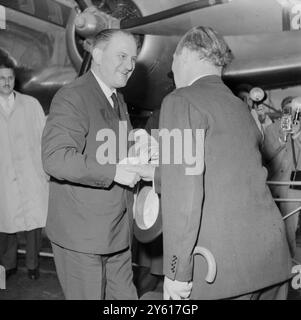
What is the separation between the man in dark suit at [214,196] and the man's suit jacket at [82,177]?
31 cm

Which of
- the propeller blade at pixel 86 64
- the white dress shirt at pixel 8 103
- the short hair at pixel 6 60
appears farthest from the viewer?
the short hair at pixel 6 60

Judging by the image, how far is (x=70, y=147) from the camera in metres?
1.05

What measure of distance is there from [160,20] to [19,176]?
4.46 feet

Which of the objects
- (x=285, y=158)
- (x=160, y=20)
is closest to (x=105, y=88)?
(x=160, y=20)

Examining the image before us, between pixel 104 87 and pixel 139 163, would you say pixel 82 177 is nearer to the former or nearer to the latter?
pixel 139 163

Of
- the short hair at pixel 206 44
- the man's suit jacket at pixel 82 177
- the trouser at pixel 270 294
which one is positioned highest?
the short hair at pixel 206 44

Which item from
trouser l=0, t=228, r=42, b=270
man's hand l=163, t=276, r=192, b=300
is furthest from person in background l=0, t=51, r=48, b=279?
man's hand l=163, t=276, r=192, b=300

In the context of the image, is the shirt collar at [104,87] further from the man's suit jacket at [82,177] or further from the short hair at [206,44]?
the short hair at [206,44]

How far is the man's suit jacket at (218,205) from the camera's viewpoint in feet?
2.60

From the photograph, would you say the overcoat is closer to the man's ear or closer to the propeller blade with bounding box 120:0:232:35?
the propeller blade with bounding box 120:0:232:35

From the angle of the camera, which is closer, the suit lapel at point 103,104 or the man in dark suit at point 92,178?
the man in dark suit at point 92,178

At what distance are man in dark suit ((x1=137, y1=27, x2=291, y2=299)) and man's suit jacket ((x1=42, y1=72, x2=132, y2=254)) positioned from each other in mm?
313

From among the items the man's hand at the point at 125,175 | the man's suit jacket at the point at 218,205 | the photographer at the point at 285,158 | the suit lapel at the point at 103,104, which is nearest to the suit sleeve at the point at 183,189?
the man's suit jacket at the point at 218,205

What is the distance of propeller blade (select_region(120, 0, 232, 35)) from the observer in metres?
2.24
